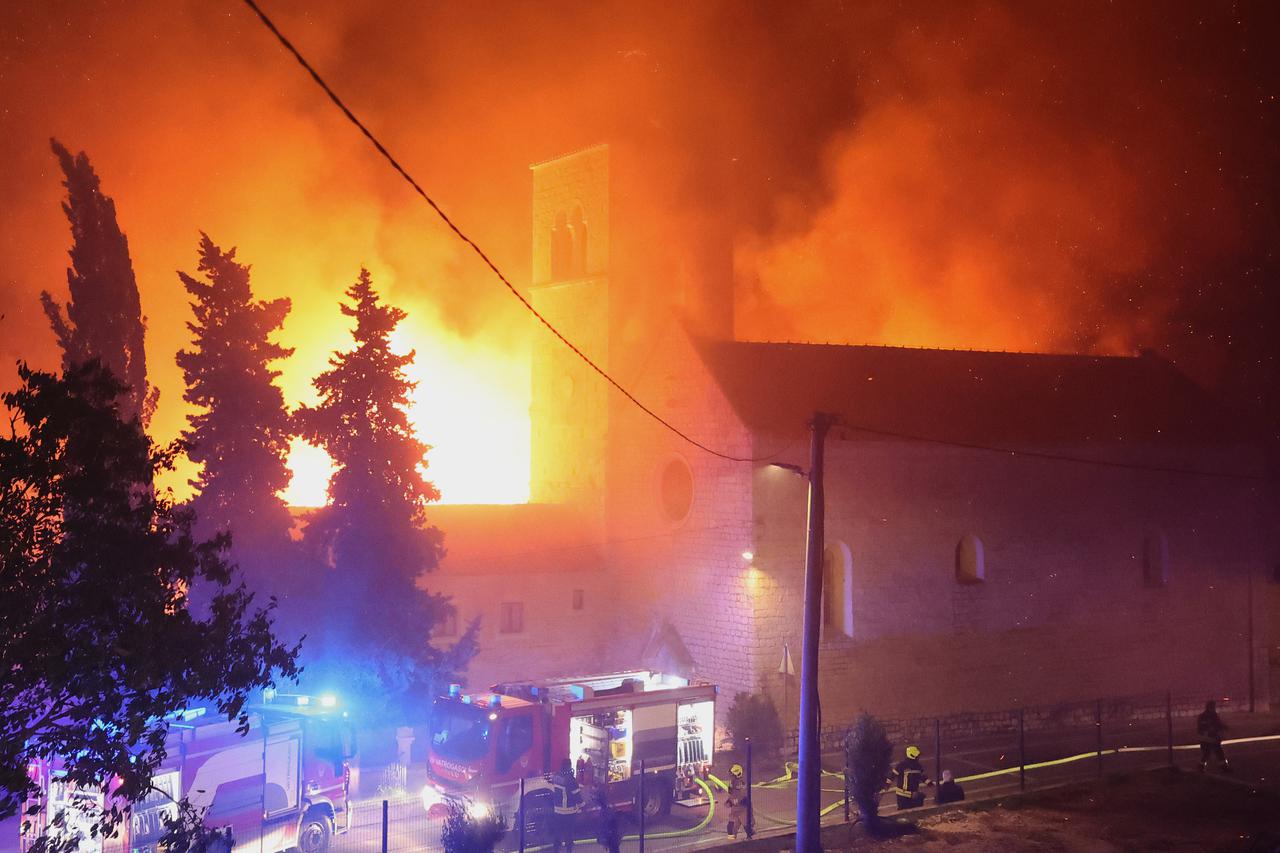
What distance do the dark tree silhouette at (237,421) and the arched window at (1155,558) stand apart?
86.0 feet

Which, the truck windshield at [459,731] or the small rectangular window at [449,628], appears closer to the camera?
the truck windshield at [459,731]

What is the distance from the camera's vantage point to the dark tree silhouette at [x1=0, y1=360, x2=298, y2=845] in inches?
369

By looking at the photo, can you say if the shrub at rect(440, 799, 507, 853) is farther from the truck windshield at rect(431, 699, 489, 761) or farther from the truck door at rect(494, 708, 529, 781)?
the truck windshield at rect(431, 699, 489, 761)

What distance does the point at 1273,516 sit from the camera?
1864 inches

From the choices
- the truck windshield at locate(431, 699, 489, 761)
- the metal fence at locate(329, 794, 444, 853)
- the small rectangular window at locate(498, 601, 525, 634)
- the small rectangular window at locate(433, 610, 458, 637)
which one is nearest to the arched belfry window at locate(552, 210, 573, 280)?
the small rectangular window at locate(498, 601, 525, 634)

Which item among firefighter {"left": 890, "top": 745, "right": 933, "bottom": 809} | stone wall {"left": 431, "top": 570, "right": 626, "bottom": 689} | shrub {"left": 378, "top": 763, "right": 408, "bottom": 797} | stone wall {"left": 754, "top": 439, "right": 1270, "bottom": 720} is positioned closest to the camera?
firefighter {"left": 890, "top": 745, "right": 933, "bottom": 809}

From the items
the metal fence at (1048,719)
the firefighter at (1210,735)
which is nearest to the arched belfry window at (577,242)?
the metal fence at (1048,719)

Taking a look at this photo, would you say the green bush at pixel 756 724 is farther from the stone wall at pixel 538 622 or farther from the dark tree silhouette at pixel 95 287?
the dark tree silhouette at pixel 95 287

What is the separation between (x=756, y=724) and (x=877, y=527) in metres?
6.46

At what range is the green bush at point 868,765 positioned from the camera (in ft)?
67.0

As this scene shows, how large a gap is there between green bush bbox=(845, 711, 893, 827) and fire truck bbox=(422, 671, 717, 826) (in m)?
3.74

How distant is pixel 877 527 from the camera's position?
99.8ft

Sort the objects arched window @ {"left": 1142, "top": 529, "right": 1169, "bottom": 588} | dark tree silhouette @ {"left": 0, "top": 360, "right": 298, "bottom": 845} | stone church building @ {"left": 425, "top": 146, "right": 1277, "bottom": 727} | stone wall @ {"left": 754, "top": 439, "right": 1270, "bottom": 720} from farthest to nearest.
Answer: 1. arched window @ {"left": 1142, "top": 529, "right": 1169, "bottom": 588}
2. stone church building @ {"left": 425, "top": 146, "right": 1277, "bottom": 727}
3. stone wall @ {"left": 754, "top": 439, "right": 1270, "bottom": 720}
4. dark tree silhouette @ {"left": 0, "top": 360, "right": 298, "bottom": 845}

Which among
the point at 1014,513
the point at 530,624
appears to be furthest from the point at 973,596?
the point at 530,624
